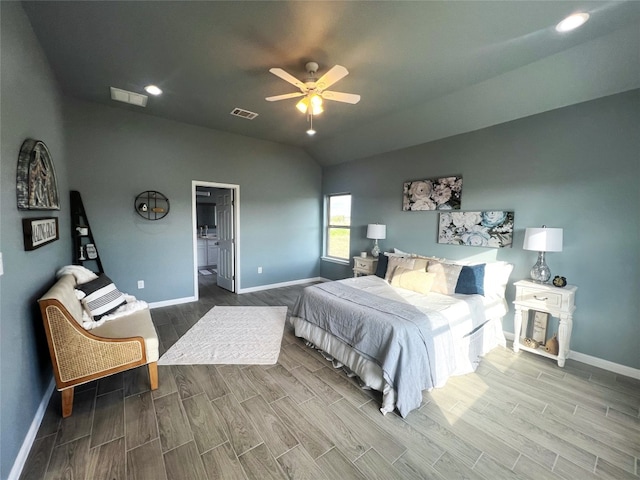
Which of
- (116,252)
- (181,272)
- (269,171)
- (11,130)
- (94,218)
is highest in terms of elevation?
(269,171)

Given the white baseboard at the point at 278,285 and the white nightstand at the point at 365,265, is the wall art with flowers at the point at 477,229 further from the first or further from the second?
the white baseboard at the point at 278,285

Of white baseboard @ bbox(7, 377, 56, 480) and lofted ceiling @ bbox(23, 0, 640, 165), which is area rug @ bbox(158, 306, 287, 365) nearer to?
white baseboard @ bbox(7, 377, 56, 480)

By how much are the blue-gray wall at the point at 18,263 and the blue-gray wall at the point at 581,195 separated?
4.25 metres

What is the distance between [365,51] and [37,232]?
2.98m

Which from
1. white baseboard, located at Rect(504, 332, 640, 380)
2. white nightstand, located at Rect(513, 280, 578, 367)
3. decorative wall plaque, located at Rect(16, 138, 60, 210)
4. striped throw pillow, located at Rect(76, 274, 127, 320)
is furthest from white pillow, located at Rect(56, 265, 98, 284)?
white baseboard, located at Rect(504, 332, 640, 380)

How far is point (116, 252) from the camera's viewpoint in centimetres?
370

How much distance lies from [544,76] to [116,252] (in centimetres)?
554

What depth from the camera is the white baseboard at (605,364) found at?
239 cm

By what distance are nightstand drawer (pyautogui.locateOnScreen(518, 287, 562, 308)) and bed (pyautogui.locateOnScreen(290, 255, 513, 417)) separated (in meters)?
0.30

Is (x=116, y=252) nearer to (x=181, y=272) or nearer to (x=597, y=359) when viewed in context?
(x=181, y=272)

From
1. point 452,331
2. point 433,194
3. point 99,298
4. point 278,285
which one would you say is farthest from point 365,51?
point 278,285

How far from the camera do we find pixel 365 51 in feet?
7.47

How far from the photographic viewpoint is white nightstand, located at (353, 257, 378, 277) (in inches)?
179

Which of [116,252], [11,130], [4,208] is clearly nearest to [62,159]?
[116,252]
